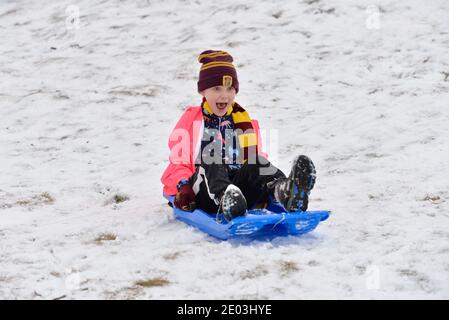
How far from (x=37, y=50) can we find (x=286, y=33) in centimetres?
458

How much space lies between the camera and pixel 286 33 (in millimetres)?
10141

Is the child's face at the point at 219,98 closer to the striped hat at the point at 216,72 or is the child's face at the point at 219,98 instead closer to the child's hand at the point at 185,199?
the striped hat at the point at 216,72

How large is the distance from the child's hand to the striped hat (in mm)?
860

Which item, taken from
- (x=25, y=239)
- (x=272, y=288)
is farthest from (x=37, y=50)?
(x=272, y=288)

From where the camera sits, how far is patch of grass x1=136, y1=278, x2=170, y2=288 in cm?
336

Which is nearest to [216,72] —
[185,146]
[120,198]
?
[185,146]

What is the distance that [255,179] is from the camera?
4.53m

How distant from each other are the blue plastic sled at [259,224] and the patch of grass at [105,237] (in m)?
0.60

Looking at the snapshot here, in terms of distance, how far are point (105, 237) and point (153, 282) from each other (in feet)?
3.35

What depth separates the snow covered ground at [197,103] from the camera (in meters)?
3.52

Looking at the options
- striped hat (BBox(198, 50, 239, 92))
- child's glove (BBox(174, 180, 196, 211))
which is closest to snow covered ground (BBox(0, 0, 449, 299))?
child's glove (BBox(174, 180, 196, 211))

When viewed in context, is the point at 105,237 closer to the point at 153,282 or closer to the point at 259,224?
the point at 153,282

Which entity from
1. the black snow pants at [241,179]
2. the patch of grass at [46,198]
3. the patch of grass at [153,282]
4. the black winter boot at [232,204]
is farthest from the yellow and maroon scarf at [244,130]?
the patch of grass at [46,198]

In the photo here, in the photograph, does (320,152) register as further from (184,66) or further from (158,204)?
(184,66)
